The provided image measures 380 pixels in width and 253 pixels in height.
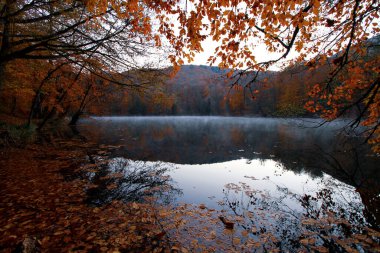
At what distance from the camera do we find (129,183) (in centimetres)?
757

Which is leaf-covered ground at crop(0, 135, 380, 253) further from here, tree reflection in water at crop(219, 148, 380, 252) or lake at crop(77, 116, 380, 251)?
lake at crop(77, 116, 380, 251)

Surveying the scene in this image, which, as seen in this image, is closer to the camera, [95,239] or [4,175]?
[95,239]

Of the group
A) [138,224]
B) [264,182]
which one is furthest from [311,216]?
[138,224]

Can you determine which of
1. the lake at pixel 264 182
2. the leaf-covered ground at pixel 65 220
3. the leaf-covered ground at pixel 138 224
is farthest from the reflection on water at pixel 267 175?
the leaf-covered ground at pixel 65 220

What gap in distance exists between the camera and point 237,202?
21.2ft

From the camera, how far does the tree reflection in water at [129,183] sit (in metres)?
6.29

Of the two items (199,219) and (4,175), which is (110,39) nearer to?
(4,175)

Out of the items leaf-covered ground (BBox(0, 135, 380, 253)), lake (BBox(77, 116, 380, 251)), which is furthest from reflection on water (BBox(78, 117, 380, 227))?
leaf-covered ground (BBox(0, 135, 380, 253))

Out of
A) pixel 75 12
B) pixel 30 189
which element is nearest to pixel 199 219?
pixel 30 189

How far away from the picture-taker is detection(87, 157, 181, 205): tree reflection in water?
20.6 ft

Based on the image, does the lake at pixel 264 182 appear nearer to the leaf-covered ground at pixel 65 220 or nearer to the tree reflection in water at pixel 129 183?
the tree reflection in water at pixel 129 183

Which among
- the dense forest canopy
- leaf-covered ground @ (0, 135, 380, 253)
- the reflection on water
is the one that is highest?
the dense forest canopy

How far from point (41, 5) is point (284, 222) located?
9278 millimetres

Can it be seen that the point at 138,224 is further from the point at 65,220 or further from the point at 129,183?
the point at 129,183
